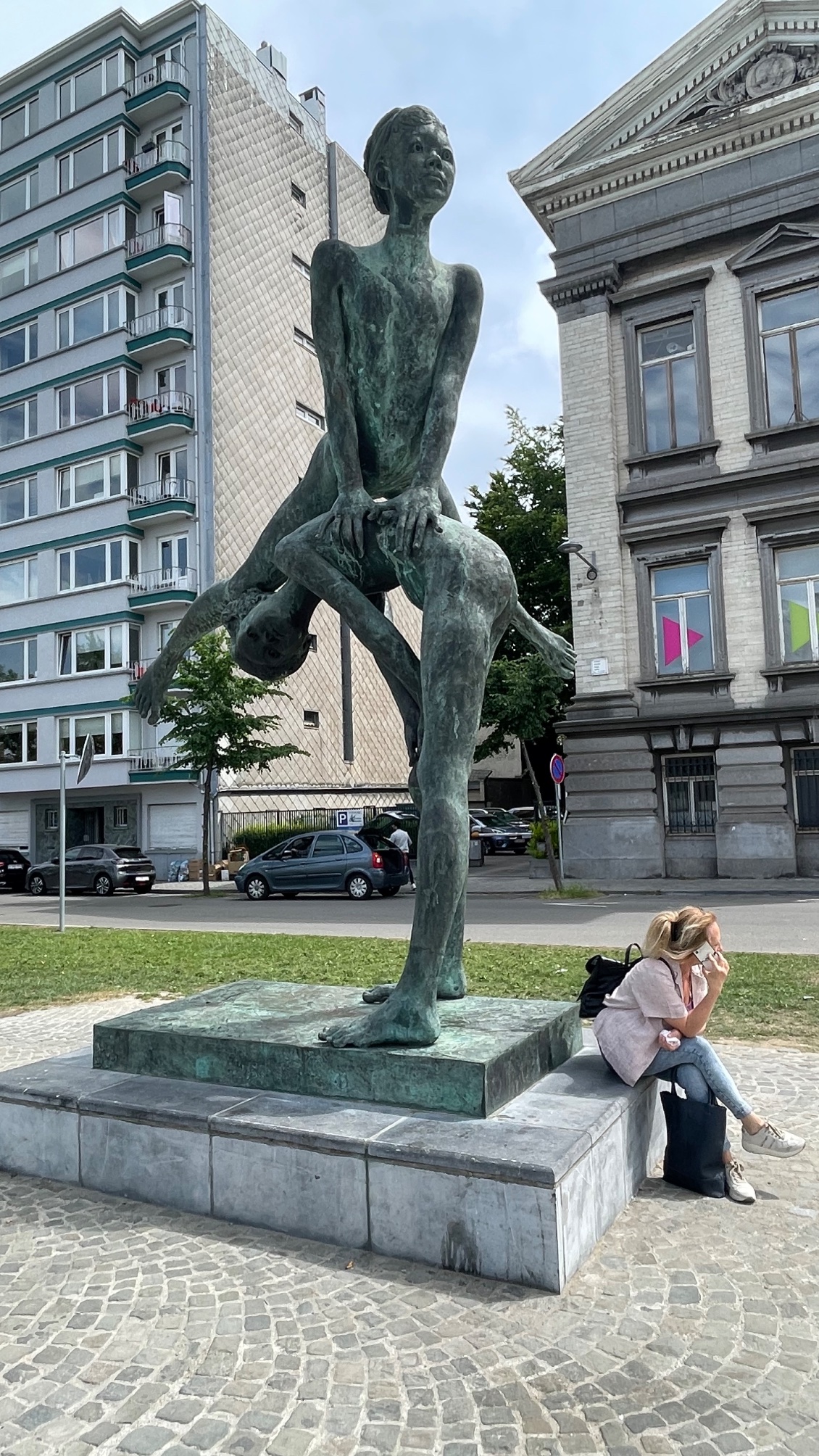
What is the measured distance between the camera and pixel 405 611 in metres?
41.2

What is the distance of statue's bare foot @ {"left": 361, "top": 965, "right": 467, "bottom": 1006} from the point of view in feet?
15.0

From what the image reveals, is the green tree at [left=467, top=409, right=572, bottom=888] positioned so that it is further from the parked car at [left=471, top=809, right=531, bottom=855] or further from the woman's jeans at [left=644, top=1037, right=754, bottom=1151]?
the woman's jeans at [left=644, top=1037, right=754, bottom=1151]

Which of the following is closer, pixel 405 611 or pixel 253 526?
pixel 253 526

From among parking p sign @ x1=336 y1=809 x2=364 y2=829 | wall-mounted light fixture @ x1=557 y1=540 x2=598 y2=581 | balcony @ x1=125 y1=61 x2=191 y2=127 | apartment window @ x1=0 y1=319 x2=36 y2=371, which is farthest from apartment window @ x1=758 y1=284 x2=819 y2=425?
apartment window @ x1=0 y1=319 x2=36 y2=371

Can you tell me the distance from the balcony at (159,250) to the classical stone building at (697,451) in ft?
48.2

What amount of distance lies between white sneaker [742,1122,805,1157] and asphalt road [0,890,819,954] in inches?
281

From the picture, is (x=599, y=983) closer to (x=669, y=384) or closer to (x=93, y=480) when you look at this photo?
(x=669, y=384)

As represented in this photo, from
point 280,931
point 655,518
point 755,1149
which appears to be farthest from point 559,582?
point 755,1149

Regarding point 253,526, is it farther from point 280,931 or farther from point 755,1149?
point 755,1149

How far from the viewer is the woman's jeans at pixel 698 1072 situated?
13.0 feet

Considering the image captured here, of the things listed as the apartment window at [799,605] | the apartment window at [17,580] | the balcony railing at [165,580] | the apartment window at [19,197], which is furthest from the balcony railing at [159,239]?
the apartment window at [799,605]

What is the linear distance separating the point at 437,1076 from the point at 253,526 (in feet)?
104

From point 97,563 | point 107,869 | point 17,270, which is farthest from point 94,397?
point 107,869

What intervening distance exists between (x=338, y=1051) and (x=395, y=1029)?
0.22 m
